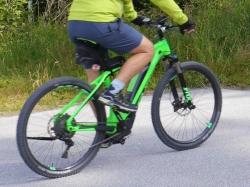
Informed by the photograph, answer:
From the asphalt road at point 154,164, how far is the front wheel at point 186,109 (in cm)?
13

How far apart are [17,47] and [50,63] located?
3.09 ft

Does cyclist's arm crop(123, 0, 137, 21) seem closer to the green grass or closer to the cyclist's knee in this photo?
the cyclist's knee

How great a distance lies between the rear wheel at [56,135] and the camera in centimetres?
438

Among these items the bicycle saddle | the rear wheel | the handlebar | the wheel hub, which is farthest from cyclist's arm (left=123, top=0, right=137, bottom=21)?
the wheel hub

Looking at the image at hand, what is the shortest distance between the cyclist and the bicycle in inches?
3.7

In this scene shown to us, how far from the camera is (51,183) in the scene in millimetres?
4520

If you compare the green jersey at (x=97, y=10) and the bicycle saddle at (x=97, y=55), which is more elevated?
the green jersey at (x=97, y=10)

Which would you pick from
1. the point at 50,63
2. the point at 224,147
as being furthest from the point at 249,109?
the point at 50,63

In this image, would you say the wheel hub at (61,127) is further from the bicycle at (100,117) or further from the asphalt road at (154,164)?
the asphalt road at (154,164)

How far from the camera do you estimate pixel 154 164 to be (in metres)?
4.93

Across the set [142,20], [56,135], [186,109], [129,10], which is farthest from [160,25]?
[56,135]

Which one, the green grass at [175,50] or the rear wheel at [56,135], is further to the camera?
the green grass at [175,50]

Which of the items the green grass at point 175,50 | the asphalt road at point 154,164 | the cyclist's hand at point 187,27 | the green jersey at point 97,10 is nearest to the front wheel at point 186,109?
the asphalt road at point 154,164

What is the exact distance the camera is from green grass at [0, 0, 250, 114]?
8.24 meters
